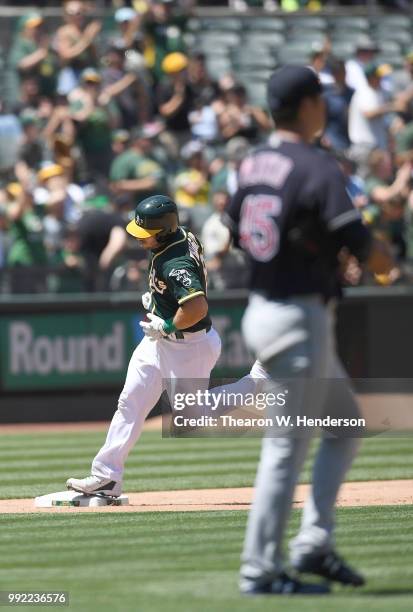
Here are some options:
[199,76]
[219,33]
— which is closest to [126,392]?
[199,76]

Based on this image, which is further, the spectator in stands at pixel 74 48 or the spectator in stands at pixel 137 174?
the spectator in stands at pixel 74 48

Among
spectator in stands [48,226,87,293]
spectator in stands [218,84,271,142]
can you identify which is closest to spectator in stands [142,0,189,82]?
spectator in stands [218,84,271,142]

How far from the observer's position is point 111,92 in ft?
59.6

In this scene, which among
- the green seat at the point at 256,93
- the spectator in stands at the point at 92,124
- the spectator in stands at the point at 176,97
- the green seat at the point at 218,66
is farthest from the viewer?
the green seat at the point at 218,66

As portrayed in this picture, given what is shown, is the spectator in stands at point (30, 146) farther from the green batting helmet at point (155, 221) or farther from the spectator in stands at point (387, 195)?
the green batting helmet at point (155, 221)

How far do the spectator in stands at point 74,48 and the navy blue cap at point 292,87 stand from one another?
42.0 feet

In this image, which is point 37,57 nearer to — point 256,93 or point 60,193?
point 60,193

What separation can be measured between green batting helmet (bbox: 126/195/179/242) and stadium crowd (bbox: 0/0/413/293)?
6738 mm

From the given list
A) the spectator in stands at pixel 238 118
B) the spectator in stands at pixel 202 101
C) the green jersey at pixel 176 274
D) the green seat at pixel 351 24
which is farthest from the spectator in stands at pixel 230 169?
the green jersey at pixel 176 274

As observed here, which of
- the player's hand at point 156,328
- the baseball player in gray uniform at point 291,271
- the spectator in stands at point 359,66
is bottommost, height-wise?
the spectator in stands at point 359,66

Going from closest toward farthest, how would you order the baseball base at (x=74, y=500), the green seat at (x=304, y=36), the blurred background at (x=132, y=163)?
the baseball base at (x=74, y=500)
the blurred background at (x=132, y=163)
the green seat at (x=304, y=36)

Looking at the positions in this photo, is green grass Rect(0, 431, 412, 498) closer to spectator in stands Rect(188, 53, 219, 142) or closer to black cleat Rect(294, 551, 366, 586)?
black cleat Rect(294, 551, 366, 586)

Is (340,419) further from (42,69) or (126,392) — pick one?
(42,69)

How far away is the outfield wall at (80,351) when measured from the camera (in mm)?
15992
